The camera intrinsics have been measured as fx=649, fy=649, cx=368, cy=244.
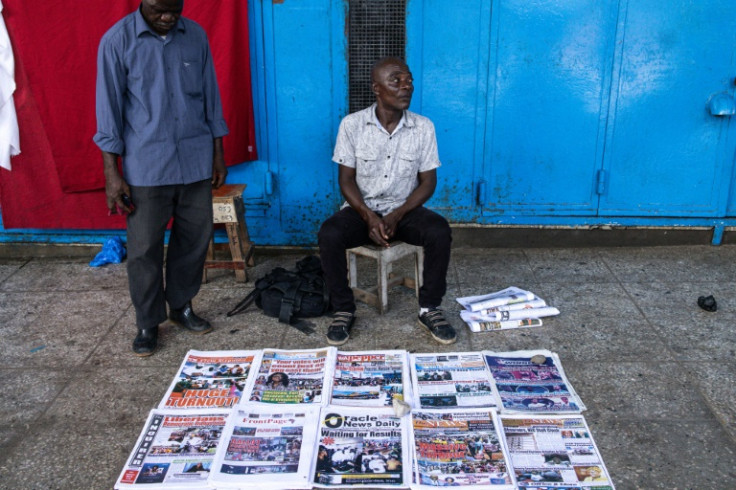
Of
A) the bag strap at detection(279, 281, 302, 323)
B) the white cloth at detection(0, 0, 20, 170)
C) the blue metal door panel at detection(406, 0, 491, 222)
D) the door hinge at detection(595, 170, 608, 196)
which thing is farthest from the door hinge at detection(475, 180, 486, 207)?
the white cloth at detection(0, 0, 20, 170)

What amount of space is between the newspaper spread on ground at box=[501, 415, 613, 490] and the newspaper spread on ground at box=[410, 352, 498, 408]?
0.61 ft

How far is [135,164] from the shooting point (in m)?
3.12

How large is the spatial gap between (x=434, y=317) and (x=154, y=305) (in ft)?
4.84

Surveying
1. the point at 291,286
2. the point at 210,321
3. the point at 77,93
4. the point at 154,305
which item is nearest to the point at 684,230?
the point at 291,286

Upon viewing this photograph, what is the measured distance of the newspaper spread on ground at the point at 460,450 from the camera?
237 cm

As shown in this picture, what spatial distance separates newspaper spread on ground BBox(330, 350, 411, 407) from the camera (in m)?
2.85

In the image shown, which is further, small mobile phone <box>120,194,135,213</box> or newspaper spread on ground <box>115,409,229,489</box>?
small mobile phone <box>120,194,135,213</box>

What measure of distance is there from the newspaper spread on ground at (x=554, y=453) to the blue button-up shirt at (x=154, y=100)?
1.97 m

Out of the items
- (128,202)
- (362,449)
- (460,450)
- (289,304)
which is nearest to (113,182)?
(128,202)

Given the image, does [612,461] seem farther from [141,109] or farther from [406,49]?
[406,49]

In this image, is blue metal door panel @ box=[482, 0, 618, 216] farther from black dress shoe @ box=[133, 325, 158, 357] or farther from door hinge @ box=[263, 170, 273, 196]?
black dress shoe @ box=[133, 325, 158, 357]

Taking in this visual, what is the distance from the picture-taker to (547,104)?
4.39 meters

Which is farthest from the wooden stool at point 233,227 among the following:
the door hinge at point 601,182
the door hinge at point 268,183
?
the door hinge at point 601,182

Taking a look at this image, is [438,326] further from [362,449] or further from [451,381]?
[362,449]
